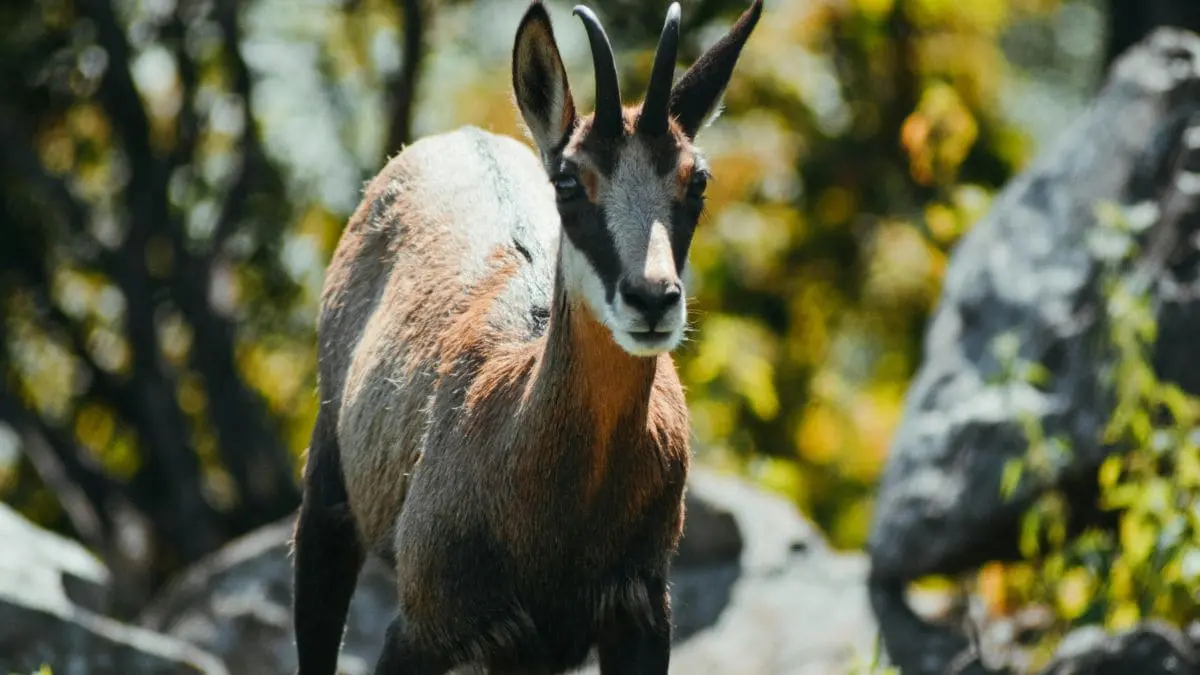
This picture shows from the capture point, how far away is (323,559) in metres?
7.36

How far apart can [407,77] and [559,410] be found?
27.1ft

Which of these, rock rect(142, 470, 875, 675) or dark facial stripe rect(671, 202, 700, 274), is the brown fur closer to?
dark facial stripe rect(671, 202, 700, 274)

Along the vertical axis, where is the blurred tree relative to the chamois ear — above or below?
below

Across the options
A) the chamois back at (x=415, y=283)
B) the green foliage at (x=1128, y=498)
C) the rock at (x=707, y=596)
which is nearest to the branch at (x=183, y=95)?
the rock at (x=707, y=596)

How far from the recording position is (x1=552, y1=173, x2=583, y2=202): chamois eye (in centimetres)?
A: 567

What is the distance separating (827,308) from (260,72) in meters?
5.09

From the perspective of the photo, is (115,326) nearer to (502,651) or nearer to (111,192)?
(111,192)

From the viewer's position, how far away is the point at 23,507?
49.6ft

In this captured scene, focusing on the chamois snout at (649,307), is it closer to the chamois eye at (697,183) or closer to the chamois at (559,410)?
the chamois at (559,410)

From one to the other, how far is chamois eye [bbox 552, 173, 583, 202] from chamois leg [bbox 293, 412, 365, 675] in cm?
211

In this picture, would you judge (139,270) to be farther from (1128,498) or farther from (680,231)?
(680,231)

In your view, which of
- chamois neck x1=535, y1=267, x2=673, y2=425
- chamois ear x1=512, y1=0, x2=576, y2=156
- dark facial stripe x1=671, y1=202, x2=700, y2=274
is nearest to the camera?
dark facial stripe x1=671, y1=202, x2=700, y2=274

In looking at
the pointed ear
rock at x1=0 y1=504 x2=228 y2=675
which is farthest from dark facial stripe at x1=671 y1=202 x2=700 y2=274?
rock at x1=0 y1=504 x2=228 y2=675

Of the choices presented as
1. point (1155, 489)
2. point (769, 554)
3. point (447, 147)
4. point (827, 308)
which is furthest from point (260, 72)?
point (1155, 489)
